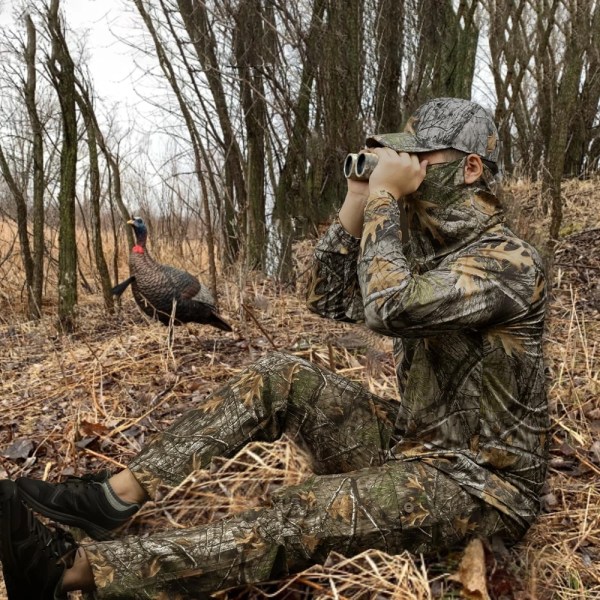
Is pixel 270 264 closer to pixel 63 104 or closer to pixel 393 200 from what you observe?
pixel 63 104

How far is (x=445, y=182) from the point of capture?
2004mm

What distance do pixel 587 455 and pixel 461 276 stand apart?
1.65m

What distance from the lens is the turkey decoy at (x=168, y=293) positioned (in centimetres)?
536

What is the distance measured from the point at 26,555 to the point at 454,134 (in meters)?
1.73

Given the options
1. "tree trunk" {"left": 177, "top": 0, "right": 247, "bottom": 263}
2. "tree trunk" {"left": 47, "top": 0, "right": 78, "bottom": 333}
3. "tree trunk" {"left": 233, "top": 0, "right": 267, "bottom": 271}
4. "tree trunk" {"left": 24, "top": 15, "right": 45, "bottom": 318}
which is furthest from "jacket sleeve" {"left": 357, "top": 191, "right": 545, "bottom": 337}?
"tree trunk" {"left": 24, "top": 15, "right": 45, "bottom": 318}

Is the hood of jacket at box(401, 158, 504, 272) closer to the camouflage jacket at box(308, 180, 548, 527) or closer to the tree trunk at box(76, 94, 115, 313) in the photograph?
the camouflage jacket at box(308, 180, 548, 527)

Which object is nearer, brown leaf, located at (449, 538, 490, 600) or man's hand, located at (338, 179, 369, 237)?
brown leaf, located at (449, 538, 490, 600)

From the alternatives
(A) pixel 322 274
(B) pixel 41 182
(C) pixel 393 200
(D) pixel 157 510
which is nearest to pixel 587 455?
(A) pixel 322 274

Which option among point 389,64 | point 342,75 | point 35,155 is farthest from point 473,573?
point 35,155

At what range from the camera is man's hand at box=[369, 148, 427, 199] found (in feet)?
6.48

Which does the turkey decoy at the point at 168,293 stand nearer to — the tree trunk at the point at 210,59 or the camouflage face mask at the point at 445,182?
the tree trunk at the point at 210,59

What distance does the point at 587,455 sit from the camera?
2.95 meters

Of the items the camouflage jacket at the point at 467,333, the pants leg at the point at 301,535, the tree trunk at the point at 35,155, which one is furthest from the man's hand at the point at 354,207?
the tree trunk at the point at 35,155

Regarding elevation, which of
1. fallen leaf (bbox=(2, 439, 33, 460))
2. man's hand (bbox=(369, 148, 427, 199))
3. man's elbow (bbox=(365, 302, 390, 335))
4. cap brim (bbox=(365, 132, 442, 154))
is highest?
cap brim (bbox=(365, 132, 442, 154))
